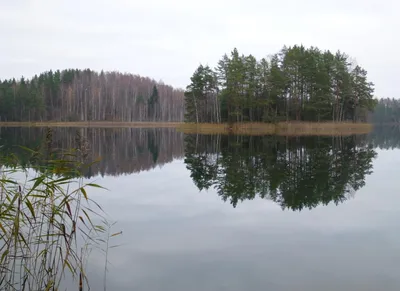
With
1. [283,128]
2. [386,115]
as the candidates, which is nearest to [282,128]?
[283,128]

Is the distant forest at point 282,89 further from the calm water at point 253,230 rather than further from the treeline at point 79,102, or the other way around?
the treeline at point 79,102

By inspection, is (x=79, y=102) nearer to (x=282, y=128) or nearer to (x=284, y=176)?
(x=282, y=128)

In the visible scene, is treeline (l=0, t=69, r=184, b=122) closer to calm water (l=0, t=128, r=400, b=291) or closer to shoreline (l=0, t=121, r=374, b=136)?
shoreline (l=0, t=121, r=374, b=136)

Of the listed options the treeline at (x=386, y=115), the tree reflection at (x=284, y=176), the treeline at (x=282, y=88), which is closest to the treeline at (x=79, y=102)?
the treeline at (x=282, y=88)

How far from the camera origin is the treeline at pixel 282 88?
46.8 metres

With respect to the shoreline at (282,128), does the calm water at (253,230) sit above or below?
below

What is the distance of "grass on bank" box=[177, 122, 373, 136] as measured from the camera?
4359 cm

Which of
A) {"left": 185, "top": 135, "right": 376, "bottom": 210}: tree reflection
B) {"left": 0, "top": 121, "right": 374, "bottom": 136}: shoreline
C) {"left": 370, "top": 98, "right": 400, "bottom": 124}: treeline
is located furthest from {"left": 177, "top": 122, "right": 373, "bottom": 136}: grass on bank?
{"left": 370, "top": 98, "right": 400, "bottom": 124}: treeline

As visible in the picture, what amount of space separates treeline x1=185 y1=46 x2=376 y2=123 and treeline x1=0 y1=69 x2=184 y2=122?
4736 cm

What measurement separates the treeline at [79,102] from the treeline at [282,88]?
47.4 m

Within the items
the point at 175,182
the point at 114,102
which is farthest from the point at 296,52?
the point at 114,102

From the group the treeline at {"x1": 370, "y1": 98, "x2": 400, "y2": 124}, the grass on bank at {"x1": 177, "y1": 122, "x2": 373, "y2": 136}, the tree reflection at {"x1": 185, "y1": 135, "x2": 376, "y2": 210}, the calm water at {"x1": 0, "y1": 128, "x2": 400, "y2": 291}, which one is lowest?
the calm water at {"x1": 0, "y1": 128, "x2": 400, "y2": 291}

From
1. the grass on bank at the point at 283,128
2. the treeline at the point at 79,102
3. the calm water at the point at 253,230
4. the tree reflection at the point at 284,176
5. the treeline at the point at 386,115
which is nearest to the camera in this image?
the calm water at the point at 253,230

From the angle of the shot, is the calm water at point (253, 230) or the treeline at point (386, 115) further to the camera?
the treeline at point (386, 115)
